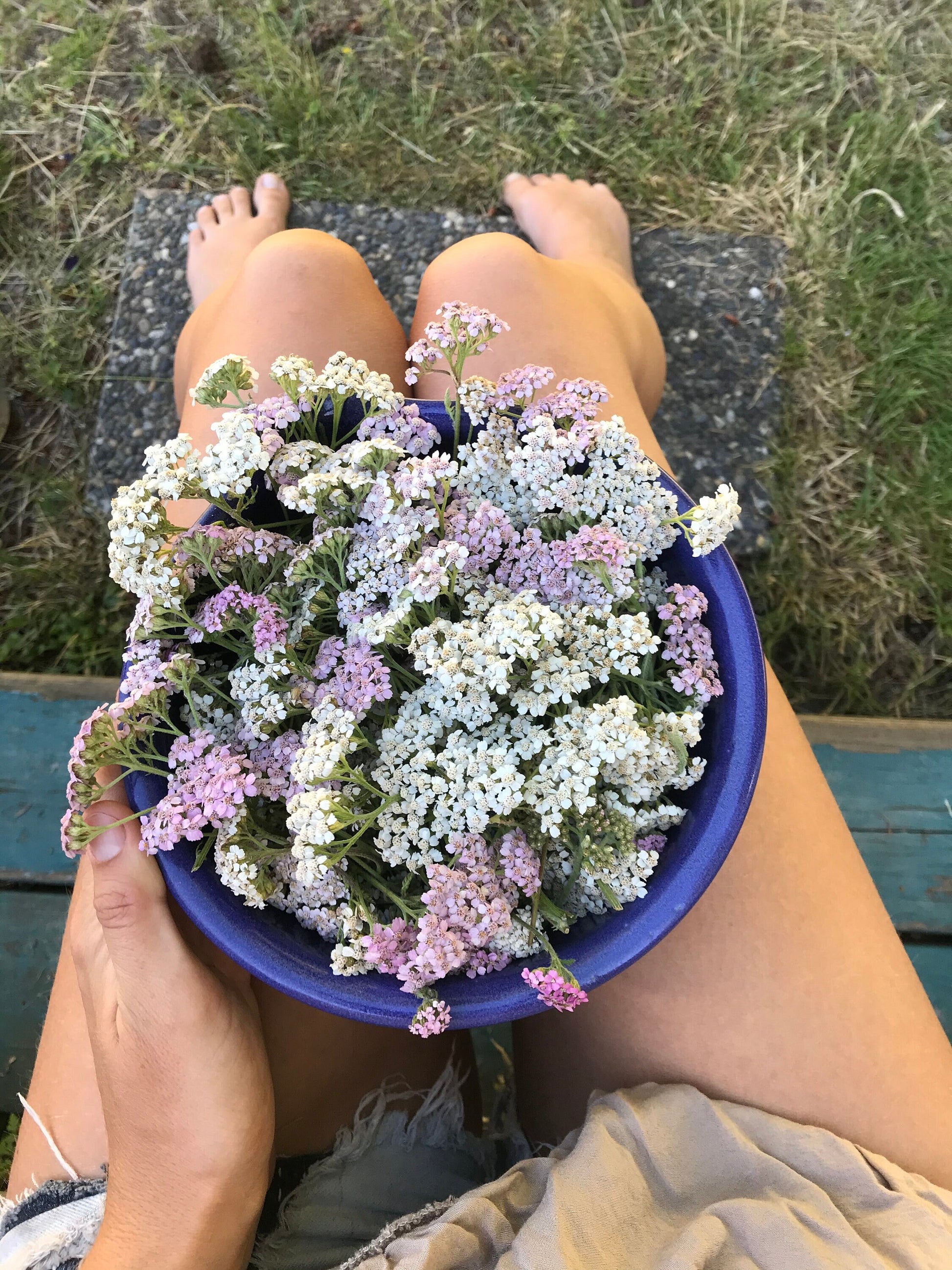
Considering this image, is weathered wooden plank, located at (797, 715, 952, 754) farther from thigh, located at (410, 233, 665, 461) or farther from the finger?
the finger

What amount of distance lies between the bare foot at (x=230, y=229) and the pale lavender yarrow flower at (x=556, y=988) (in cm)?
123

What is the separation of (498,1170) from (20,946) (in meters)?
0.71

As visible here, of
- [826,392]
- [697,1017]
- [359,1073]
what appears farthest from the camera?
[826,392]

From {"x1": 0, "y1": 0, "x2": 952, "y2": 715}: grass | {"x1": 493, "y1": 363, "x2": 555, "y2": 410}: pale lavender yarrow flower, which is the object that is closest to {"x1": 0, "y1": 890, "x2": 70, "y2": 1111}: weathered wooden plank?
{"x1": 0, "y1": 0, "x2": 952, "y2": 715}: grass

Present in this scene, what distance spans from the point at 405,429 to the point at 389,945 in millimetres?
380

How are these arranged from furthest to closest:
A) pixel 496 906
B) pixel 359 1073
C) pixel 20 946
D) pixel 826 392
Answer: pixel 826 392 < pixel 20 946 < pixel 359 1073 < pixel 496 906

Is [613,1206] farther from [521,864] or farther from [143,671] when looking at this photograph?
[143,671]

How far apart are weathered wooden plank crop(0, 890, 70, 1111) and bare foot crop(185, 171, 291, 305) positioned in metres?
1.00

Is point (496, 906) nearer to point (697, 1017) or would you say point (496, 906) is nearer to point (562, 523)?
point (562, 523)

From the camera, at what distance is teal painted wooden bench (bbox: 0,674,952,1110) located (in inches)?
46.7

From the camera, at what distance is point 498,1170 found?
3.31 feet

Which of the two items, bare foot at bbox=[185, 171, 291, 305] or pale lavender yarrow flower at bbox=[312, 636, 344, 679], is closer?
pale lavender yarrow flower at bbox=[312, 636, 344, 679]

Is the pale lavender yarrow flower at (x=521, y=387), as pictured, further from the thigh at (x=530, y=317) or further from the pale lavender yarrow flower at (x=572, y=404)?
the thigh at (x=530, y=317)

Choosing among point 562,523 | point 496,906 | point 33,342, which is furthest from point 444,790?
point 33,342
